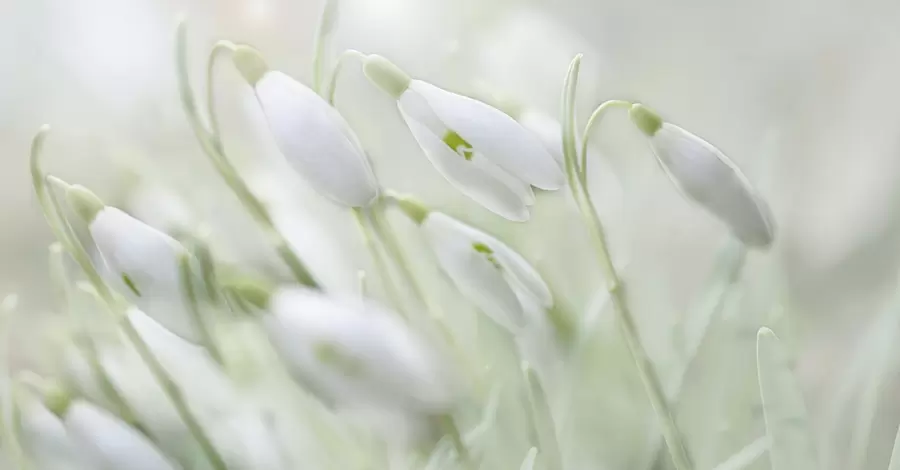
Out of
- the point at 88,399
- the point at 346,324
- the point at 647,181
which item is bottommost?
the point at 88,399

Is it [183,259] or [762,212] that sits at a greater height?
[762,212]

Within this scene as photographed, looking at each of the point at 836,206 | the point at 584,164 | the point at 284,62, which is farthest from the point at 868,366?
the point at 284,62

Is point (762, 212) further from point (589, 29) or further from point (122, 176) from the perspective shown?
point (122, 176)

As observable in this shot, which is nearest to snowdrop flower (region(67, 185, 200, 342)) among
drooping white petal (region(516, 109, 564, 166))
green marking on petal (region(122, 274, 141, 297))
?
green marking on petal (region(122, 274, 141, 297))

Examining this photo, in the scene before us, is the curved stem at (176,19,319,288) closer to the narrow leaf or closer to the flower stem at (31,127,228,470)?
the flower stem at (31,127,228,470)

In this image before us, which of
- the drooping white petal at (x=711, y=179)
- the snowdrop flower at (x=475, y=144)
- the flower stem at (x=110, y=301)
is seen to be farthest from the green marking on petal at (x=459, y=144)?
the flower stem at (x=110, y=301)

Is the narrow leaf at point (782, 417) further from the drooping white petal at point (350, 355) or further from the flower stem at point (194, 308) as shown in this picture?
the flower stem at point (194, 308)
